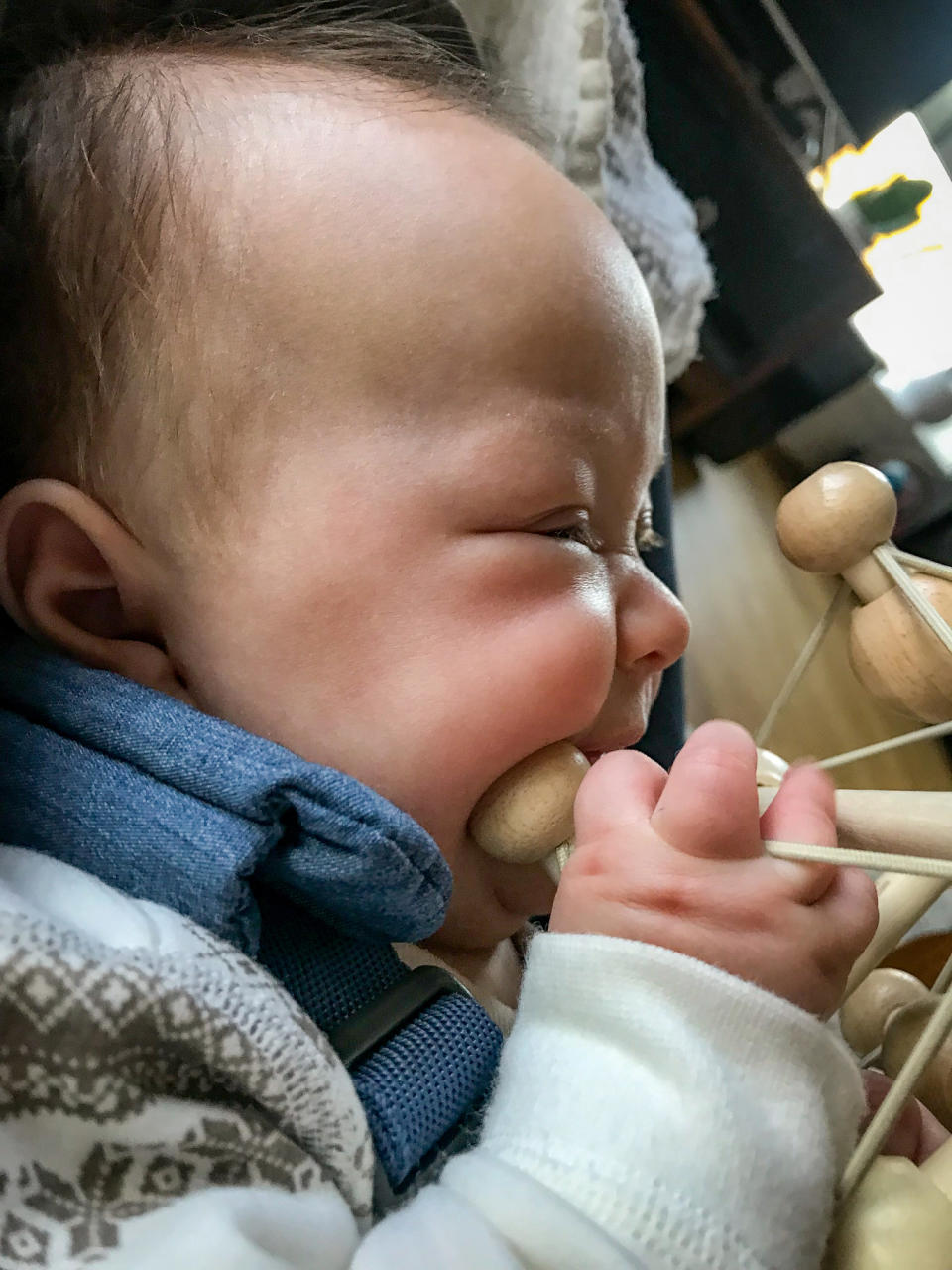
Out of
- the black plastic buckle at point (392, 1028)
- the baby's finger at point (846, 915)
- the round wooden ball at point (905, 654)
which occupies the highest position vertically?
the black plastic buckle at point (392, 1028)

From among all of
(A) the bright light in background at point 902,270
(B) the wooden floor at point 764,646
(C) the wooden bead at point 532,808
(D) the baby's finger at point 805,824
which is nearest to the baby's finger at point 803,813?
(D) the baby's finger at point 805,824

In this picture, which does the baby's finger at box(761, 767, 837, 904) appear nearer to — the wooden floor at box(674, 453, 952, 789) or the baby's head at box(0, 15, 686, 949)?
the baby's head at box(0, 15, 686, 949)

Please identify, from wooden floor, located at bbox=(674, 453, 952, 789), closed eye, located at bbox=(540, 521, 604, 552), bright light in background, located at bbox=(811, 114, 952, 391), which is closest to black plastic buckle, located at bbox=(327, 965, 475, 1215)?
closed eye, located at bbox=(540, 521, 604, 552)

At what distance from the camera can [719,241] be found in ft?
4.35

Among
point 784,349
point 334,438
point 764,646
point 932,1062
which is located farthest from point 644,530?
point 784,349

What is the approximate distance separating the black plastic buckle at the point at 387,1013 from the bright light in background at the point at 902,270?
1296mm

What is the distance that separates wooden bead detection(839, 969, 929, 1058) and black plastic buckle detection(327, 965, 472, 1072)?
0.26 metres

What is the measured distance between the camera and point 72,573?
51 cm

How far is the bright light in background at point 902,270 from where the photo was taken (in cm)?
154

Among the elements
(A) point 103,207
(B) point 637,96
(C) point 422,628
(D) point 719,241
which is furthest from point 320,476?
(D) point 719,241

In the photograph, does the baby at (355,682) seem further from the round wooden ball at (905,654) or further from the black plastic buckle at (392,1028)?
the round wooden ball at (905,654)

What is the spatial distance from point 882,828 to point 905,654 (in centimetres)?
23

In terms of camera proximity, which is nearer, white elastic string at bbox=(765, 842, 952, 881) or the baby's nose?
white elastic string at bbox=(765, 842, 952, 881)

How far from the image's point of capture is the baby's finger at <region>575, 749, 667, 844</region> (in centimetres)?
41
